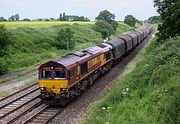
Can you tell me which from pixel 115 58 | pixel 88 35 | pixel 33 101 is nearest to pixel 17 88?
pixel 33 101

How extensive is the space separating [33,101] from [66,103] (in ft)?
9.67

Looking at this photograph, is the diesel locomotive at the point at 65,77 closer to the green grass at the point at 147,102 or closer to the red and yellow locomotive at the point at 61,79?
the red and yellow locomotive at the point at 61,79

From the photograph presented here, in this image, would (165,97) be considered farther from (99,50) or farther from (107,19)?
(107,19)

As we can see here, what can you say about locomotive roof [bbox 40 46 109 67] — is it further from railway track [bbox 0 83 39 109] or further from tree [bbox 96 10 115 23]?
tree [bbox 96 10 115 23]

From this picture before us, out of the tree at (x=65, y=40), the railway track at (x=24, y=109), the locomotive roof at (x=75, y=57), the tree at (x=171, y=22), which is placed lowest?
the railway track at (x=24, y=109)

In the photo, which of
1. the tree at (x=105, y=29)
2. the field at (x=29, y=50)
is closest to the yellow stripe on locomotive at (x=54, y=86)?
the field at (x=29, y=50)

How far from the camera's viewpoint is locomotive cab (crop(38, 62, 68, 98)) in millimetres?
23156

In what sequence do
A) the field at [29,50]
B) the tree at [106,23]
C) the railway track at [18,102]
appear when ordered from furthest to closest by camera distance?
the tree at [106,23] → the field at [29,50] → the railway track at [18,102]

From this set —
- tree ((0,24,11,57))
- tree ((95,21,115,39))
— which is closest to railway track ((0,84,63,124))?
tree ((0,24,11,57))

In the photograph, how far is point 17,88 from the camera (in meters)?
30.7

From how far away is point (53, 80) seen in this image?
23.3 m

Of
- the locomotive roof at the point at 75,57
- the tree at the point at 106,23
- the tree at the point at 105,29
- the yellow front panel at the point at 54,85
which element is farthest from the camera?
the tree at the point at 106,23

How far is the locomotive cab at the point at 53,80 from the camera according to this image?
23156 mm

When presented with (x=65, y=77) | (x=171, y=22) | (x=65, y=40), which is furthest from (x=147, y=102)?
(x=65, y=40)
